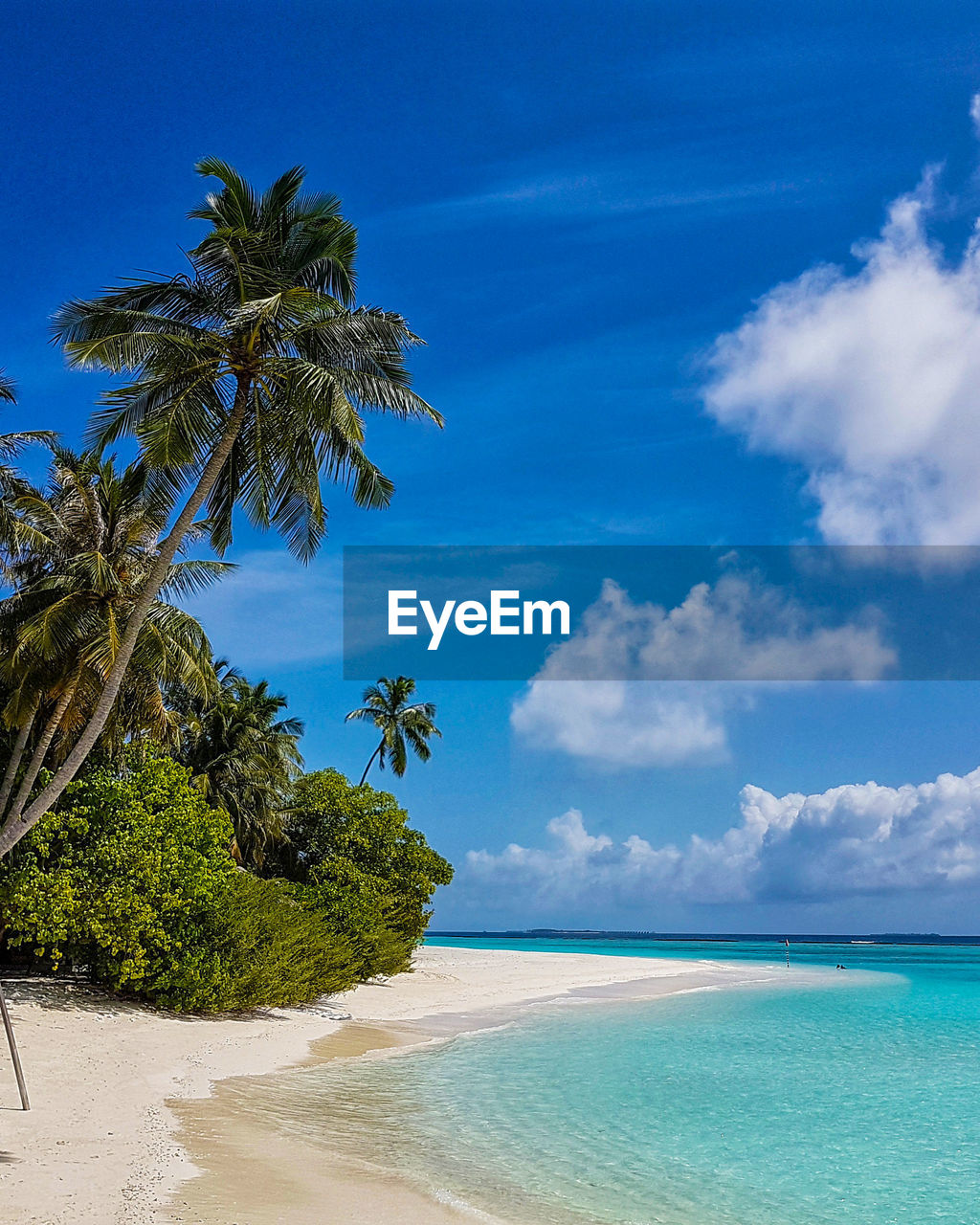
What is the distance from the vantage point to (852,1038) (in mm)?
27766

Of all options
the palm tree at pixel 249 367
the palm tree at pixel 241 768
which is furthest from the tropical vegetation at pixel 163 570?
the palm tree at pixel 241 768

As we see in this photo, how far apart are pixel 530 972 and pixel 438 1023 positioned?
79.2ft

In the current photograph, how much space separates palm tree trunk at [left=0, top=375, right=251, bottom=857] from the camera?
15005 millimetres

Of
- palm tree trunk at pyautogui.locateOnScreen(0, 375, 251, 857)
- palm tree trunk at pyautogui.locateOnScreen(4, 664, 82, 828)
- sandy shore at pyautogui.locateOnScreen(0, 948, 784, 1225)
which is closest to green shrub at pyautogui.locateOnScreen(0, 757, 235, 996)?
palm tree trunk at pyautogui.locateOnScreen(4, 664, 82, 828)

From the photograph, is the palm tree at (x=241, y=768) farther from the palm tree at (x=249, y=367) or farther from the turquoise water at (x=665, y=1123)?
A: the palm tree at (x=249, y=367)

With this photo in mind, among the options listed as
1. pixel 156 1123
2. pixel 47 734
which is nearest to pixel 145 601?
pixel 47 734

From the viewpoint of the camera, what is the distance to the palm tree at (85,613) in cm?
1720

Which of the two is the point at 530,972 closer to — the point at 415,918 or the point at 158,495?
the point at 415,918

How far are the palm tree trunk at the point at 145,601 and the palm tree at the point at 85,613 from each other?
91 cm

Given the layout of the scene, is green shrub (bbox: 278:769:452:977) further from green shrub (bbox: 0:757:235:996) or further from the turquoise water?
green shrub (bbox: 0:757:235:996)

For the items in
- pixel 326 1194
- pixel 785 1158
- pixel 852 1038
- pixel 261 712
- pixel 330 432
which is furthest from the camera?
pixel 261 712

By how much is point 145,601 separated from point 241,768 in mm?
Answer: 20228

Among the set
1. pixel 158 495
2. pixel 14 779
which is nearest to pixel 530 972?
pixel 14 779

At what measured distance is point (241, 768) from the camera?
34156 millimetres
